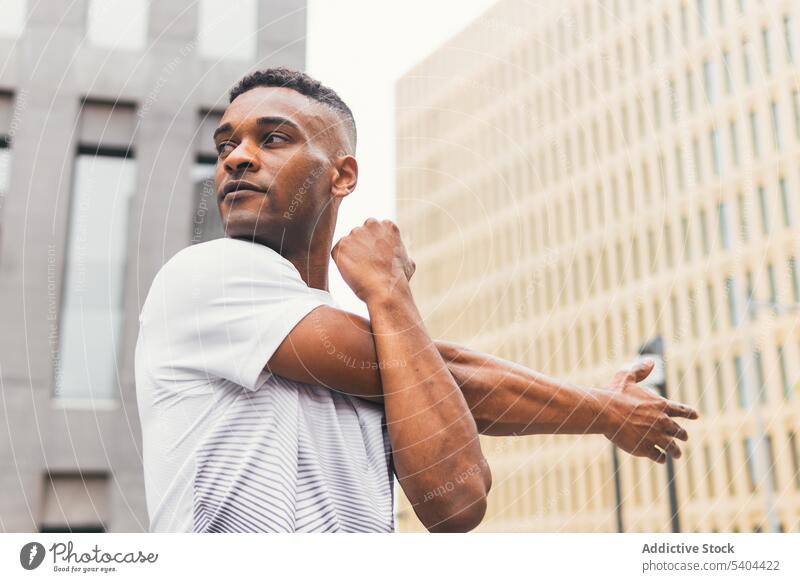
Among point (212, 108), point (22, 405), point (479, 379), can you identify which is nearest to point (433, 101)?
point (212, 108)

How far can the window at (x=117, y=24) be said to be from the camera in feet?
9.36

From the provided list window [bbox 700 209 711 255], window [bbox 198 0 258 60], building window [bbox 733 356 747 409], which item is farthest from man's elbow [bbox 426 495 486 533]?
building window [bbox 733 356 747 409]

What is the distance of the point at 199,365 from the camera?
129 centimetres

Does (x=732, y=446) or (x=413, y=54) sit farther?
(x=732, y=446)

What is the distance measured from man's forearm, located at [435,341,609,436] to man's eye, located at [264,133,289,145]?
39 centimetres

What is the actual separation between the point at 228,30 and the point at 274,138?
168cm

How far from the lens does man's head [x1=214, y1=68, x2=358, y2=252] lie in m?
1.40

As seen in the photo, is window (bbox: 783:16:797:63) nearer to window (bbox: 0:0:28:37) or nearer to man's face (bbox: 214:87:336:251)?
window (bbox: 0:0:28:37)

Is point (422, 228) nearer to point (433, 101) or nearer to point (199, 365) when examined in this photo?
point (433, 101)

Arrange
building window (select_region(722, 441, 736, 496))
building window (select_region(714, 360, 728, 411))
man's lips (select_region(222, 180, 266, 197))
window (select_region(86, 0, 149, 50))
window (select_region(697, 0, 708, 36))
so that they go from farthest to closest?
building window (select_region(722, 441, 736, 496)), building window (select_region(714, 360, 728, 411)), window (select_region(86, 0, 149, 50)), window (select_region(697, 0, 708, 36)), man's lips (select_region(222, 180, 266, 197))

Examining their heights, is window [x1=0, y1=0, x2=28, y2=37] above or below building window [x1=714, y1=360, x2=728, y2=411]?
above

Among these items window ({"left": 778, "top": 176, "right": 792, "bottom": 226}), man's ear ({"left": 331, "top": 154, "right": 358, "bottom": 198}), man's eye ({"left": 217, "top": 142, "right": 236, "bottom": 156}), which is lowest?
man's ear ({"left": 331, "top": 154, "right": 358, "bottom": 198})

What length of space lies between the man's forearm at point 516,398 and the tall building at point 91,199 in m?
1.29
